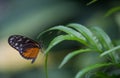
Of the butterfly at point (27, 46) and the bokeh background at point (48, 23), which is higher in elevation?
the butterfly at point (27, 46)

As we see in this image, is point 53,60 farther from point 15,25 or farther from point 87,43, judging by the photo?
point 87,43

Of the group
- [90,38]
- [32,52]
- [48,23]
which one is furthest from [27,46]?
[48,23]

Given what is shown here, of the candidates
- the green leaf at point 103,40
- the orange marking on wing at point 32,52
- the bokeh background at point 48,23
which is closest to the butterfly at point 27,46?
the orange marking on wing at point 32,52

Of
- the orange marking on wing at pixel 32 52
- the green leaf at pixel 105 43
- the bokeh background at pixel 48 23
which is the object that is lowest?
the bokeh background at pixel 48 23

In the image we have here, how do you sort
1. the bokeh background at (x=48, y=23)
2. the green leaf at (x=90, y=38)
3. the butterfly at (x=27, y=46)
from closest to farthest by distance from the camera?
the green leaf at (x=90, y=38)
the butterfly at (x=27, y=46)
the bokeh background at (x=48, y=23)

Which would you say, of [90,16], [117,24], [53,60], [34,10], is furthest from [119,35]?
[34,10]

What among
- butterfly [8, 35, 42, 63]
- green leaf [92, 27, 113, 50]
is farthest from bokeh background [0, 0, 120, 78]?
green leaf [92, 27, 113, 50]

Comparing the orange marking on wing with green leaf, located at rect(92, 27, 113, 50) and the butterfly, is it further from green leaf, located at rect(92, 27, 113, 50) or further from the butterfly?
green leaf, located at rect(92, 27, 113, 50)

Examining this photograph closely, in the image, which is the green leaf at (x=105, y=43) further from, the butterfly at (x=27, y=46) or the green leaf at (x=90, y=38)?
the butterfly at (x=27, y=46)
